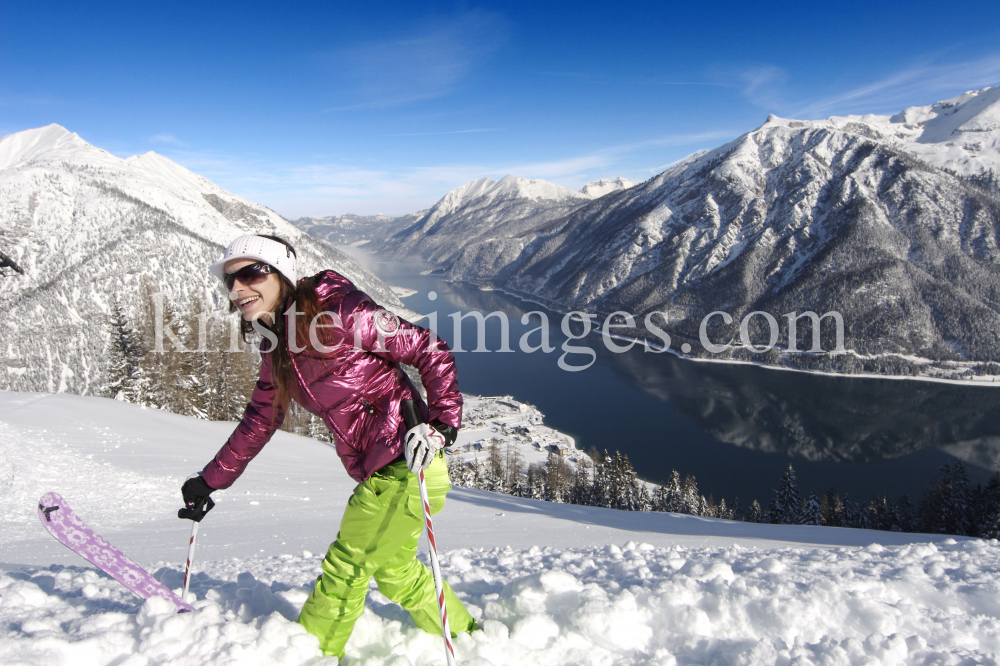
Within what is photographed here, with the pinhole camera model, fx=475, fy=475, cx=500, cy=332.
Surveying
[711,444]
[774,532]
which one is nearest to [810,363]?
[711,444]

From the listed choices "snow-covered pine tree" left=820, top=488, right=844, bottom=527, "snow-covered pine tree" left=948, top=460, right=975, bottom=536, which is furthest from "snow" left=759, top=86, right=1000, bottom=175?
"snow-covered pine tree" left=948, top=460, right=975, bottom=536

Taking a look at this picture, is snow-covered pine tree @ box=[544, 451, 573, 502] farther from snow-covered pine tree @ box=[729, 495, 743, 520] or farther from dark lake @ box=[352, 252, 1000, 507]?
snow-covered pine tree @ box=[729, 495, 743, 520]

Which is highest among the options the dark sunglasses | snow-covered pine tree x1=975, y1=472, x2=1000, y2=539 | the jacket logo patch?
the dark sunglasses

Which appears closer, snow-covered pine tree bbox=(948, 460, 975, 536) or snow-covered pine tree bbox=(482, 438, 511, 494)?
snow-covered pine tree bbox=(948, 460, 975, 536)

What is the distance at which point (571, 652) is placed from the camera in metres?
2.49

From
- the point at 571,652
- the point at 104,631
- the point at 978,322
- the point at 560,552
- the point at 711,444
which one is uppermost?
the point at 978,322

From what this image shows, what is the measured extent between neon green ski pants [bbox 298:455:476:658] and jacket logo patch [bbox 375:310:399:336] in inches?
25.2

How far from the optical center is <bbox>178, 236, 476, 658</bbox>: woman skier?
2248 mm

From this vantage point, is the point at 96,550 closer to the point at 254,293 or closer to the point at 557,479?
the point at 254,293

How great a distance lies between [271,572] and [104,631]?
2.22 meters

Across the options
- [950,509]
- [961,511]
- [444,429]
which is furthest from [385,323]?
[950,509]

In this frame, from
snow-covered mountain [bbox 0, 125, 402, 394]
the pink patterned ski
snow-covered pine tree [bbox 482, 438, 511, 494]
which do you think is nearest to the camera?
the pink patterned ski

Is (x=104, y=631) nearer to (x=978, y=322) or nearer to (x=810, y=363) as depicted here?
(x=810, y=363)

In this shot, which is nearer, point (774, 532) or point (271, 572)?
point (271, 572)
